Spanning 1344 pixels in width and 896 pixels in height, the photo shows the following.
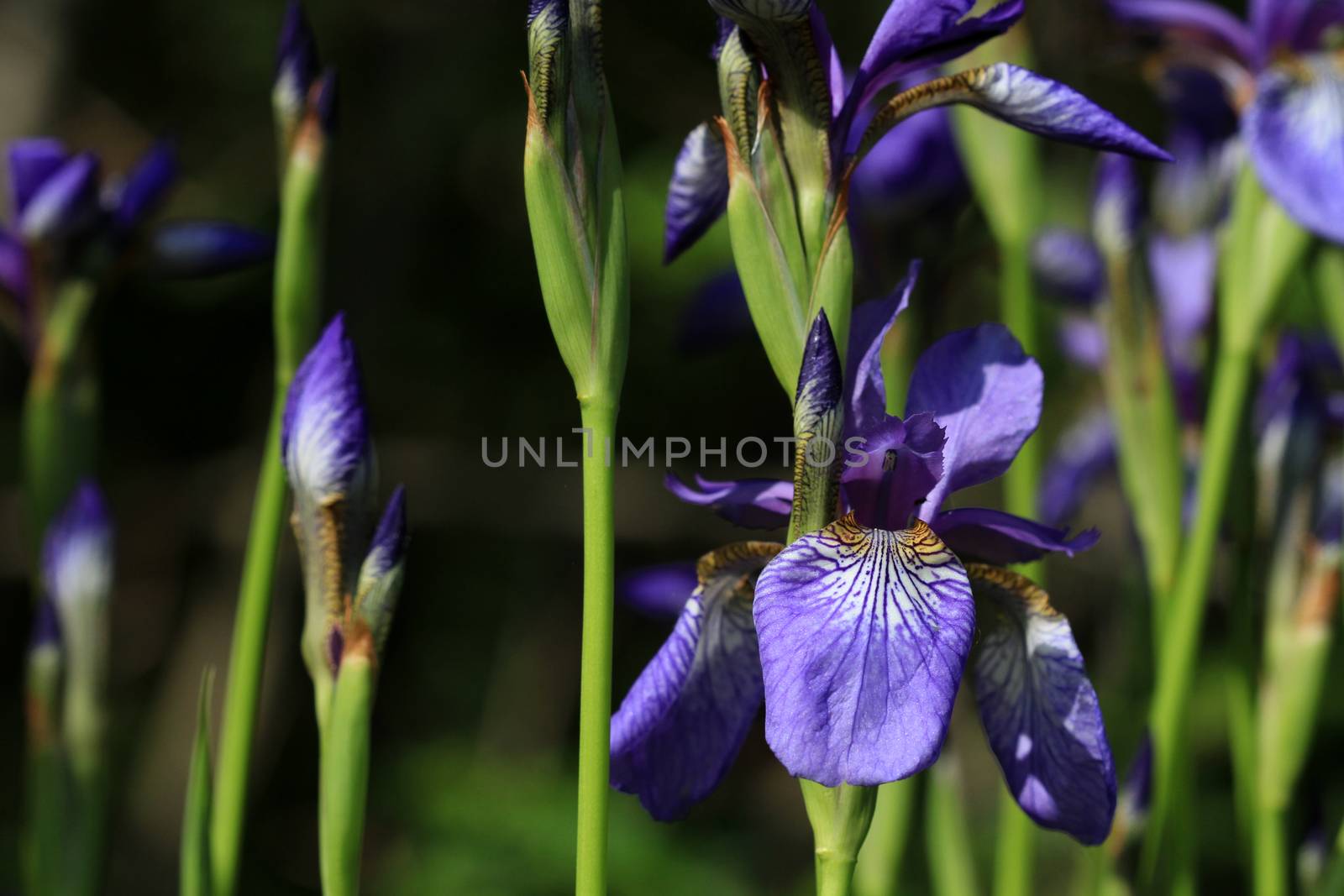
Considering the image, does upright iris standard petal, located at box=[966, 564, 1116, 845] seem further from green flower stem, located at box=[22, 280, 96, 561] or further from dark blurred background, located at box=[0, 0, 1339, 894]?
dark blurred background, located at box=[0, 0, 1339, 894]

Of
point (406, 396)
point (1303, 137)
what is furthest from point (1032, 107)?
point (406, 396)

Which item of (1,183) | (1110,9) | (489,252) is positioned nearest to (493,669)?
(489,252)

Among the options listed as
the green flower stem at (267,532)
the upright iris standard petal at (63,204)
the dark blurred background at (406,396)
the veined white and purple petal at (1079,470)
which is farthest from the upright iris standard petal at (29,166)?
the dark blurred background at (406,396)

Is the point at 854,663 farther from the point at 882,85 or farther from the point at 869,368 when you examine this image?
the point at 882,85

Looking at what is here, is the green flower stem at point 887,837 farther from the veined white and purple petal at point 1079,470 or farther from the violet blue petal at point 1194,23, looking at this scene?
the violet blue petal at point 1194,23

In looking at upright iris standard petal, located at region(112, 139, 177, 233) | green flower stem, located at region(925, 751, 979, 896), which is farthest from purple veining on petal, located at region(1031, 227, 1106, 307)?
upright iris standard petal, located at region(112, 139, 177, 233)

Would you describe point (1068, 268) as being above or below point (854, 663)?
above

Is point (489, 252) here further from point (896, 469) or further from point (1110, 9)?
point (896, 469)
